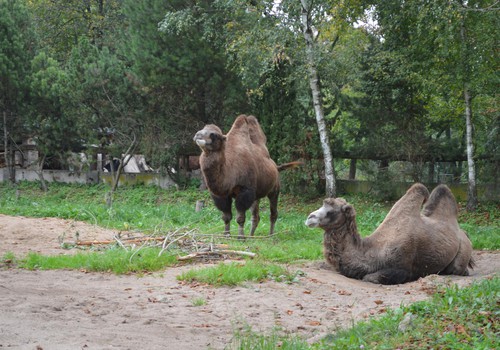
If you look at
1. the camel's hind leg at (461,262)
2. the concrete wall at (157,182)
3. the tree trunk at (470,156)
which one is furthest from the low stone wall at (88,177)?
the camel's hind leg at (461,262)

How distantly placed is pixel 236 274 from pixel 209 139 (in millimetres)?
4084

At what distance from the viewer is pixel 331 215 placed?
9.20 meters

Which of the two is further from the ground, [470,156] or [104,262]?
[470,156]

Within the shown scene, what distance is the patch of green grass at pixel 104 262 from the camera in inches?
344

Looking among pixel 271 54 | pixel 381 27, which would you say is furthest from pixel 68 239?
pixel 381 27

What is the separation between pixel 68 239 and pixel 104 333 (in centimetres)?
604

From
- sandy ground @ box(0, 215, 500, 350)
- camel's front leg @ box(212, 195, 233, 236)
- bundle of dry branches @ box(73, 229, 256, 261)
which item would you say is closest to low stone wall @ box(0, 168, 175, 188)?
camel's front leg @ box(212, 195, 233, 236)

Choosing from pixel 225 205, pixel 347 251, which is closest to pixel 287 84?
pixel 225 205

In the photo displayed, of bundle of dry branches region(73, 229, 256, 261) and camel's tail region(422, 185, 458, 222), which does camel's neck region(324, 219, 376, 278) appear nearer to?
bundle of dry branches region(73, 229, 256, 261)

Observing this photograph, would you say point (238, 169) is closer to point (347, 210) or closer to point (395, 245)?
point (347, 210)

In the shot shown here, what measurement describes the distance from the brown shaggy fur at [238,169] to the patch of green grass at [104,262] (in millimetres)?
2820

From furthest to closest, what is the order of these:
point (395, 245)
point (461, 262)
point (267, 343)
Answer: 1. point (461, 262)
2. point (395, 245)
3. point (267, 343)

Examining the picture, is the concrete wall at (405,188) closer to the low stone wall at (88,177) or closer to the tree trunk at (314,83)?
the tree trunk at (314,83)

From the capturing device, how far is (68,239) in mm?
11211
